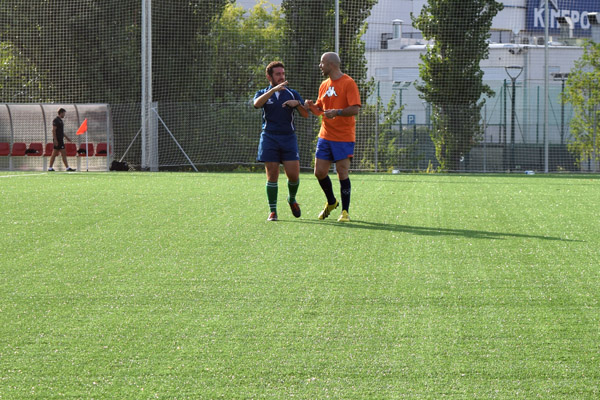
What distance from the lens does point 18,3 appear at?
83.8 ft

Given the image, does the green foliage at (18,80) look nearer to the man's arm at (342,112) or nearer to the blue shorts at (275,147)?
the blue shorts at (275,147)

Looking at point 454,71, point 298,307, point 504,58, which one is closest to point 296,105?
point 298,307

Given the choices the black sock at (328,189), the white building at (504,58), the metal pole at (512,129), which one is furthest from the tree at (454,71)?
the black sock at (328,189)

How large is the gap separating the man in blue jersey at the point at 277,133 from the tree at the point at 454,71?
14.0m

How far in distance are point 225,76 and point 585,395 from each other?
2216 cm

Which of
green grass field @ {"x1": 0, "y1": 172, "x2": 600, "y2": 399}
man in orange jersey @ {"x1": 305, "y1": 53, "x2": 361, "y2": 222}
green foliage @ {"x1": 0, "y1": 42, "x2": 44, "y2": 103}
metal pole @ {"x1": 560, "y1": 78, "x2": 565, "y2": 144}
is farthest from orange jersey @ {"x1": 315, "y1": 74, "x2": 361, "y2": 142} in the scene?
green foliage @ {"x1": 0, "y1": 42, "x2": 44, "y2": 103}

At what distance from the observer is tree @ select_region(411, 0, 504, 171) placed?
74.8 feet

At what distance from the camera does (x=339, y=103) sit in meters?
9.11

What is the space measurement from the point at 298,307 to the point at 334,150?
470 centimetres

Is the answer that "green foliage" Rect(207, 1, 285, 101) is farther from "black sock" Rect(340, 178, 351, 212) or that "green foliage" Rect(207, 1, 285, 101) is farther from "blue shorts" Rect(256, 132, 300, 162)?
"black sock" Rect(340, 178, 351, 212)

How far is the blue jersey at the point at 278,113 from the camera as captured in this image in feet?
30.0

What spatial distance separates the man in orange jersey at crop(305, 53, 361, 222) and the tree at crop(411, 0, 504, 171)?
1387 cm

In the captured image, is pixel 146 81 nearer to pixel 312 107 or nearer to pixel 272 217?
pixel 312 107

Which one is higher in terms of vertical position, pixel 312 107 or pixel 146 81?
pixel 146 81
